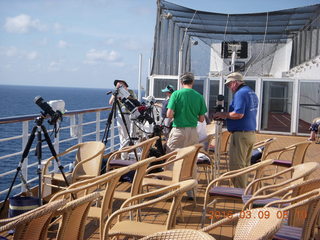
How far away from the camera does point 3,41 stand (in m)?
116

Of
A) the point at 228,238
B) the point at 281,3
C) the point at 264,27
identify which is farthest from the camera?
the point at 281,3

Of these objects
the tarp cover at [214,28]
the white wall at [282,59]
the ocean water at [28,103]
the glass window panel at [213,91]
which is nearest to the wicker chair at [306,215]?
the glass window panel at [213,91]

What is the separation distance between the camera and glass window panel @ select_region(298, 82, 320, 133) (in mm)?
12618

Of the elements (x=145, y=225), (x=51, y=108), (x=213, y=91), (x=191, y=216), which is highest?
(x=213, y=91)

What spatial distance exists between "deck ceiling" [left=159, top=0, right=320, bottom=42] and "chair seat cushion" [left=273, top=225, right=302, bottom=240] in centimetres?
1238

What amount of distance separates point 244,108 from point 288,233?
84.6 inches

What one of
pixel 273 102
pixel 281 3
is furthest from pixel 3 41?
pixel 273 102

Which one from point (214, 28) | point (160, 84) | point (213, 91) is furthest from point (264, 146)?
point (214, 28)

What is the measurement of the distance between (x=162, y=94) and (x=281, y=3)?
10.6 metres

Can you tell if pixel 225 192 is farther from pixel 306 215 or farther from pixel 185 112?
pixel 185 112

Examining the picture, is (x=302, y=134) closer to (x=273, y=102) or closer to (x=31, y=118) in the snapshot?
(x=273, y=102)

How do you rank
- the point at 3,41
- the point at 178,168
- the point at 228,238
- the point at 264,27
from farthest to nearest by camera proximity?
the point at 3,41, the point at 264,27, the point at 178,168, the point at 228,238

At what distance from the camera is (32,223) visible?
2027 mm

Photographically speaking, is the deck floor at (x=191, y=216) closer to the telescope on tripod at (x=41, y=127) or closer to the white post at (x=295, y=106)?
the telescope on tripod at (x=41, y=127)
